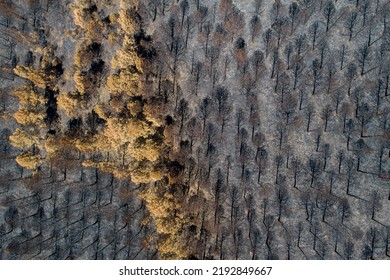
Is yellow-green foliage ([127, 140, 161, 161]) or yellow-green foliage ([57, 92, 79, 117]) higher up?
yellow-green foliage ([57, 92, 79, 117])

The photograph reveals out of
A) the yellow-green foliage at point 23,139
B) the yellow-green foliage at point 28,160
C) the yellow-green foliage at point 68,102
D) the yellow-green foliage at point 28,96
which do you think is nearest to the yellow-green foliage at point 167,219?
the yellow-green foliage at point 68,102

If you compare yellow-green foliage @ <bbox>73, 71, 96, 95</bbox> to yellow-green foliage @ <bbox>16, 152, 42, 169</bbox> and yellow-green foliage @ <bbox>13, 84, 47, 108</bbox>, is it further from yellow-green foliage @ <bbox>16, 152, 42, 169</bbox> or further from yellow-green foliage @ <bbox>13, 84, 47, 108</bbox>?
yellow-green foliage @ <bbox>16, 152, 42, 169</bbox>

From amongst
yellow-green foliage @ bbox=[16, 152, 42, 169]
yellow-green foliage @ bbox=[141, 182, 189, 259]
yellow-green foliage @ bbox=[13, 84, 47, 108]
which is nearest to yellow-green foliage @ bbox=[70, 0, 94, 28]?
yellow-green foliage @ bbox=[13, 84, 47, 108]

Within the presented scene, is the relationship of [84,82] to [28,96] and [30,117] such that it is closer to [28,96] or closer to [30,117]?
[28,96]

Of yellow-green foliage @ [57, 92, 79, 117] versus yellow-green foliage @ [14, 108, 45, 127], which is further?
yellow-green foliage @ [57, 92, 79, 117]

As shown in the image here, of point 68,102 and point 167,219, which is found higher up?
point 68,102

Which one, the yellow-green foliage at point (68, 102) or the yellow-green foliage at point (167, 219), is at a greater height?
the yellow-green foliage at point (68, 102)

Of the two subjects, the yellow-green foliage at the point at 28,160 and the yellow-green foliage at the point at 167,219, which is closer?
the yellow-green foliage at the point at 167,219

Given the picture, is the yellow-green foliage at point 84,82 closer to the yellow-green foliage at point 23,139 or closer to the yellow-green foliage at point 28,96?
the yellow-green foliage at point 28,96

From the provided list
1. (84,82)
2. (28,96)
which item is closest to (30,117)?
(28,96)
